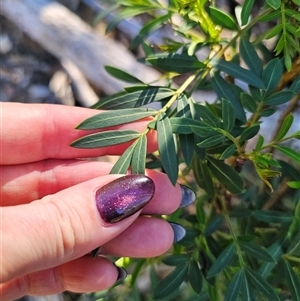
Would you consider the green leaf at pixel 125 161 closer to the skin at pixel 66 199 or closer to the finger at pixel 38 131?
the skin at pixel 66 199

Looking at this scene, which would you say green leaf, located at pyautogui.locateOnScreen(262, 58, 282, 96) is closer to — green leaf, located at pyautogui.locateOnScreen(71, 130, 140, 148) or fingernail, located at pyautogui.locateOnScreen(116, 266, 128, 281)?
green leaf, located at pyautogui.locateOnScreen(71, 130, 140, 148)

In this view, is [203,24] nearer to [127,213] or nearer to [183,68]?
[183,68]

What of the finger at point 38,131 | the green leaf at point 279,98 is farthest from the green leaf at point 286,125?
the finger at point 38,131

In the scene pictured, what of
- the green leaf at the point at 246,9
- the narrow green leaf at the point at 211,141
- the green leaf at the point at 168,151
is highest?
the green leaf at the point at 246,9

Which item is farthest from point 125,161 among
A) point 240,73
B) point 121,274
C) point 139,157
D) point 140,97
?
point 121,274

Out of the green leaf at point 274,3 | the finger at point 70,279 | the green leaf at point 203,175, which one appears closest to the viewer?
the green leaf at point 274,3

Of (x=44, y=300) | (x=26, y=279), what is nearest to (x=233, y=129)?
(x=26, y=279)
